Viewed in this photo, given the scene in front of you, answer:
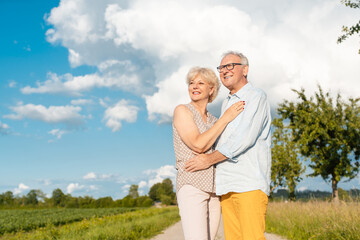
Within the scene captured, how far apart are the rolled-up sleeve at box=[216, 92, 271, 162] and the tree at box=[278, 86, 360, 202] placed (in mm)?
17766

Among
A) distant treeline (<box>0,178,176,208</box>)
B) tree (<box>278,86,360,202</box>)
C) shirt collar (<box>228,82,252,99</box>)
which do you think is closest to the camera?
shirt collar (<box>228,82,252,99</box>)

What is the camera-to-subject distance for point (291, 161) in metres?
24.2

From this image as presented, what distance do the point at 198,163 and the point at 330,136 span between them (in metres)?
19.2

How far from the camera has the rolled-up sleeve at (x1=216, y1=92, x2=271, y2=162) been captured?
103 inches

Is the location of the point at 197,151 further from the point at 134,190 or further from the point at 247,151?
the point at 134,190

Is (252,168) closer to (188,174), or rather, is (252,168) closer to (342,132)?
(188,174)

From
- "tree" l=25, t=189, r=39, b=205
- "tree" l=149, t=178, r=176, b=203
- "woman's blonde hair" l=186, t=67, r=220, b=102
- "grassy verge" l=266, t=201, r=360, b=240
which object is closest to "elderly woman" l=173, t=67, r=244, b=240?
"woman's blonde hair" l=186, t=67, r=220, b=102

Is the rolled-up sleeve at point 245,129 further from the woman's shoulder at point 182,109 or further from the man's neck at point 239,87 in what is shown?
the woman's shoulder at point 182,109

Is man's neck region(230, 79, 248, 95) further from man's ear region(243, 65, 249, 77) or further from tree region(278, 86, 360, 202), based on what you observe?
tree region(278, 86, 360, 202)

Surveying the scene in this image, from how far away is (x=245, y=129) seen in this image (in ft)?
8.68

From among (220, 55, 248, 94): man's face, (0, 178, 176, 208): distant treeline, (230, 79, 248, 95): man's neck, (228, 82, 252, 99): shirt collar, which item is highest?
(220, 55, 248, 94): man's face

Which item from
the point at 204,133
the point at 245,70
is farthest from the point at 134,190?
the point at 204,133

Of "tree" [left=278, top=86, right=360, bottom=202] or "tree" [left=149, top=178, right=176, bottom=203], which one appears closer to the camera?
"tree" [left=278, top=86, right=360, bottom=202]

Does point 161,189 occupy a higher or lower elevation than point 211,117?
lower
